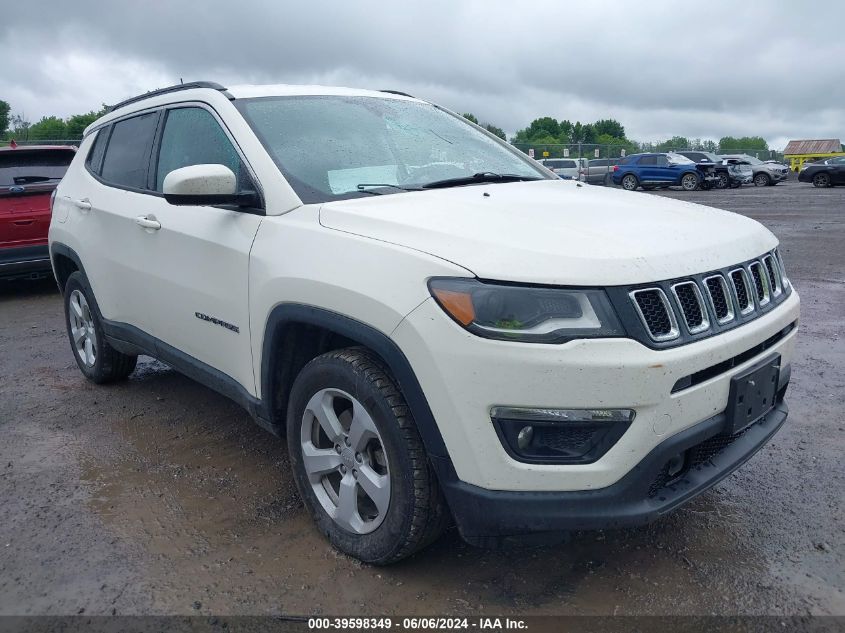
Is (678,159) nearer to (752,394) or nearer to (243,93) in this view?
(243,93)

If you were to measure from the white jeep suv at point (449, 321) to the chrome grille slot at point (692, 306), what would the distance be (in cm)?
1

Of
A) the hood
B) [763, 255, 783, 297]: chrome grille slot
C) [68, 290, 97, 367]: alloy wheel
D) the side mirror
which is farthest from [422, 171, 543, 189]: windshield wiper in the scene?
[68, 290, 97, 367]: alloy wheel

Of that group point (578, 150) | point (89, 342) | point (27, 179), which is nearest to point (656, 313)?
point (89, 342)

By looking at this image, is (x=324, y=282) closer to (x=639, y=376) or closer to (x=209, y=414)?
(x=639, y=376)

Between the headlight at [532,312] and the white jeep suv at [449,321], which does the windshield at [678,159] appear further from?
the headlight at [532,312]

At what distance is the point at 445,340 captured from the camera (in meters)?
2.30

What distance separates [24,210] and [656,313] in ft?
25.9

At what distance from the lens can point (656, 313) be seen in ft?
7.60

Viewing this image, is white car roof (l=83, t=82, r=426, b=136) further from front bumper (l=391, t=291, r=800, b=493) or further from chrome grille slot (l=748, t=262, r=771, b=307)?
chrome grille slot (l=748, t=262, r=771, b=307)

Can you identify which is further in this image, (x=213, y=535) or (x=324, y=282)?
(x=213, y=535)

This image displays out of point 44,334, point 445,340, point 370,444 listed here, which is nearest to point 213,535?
point 370,444

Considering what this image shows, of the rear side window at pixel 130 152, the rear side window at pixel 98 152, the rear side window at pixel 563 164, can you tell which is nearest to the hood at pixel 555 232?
the rear side window at pixel 130 152

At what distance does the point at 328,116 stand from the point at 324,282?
1.20 meters

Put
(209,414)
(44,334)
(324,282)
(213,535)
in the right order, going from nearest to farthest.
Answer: (324,282) < (213,535) < (209,414) < (44,334)
